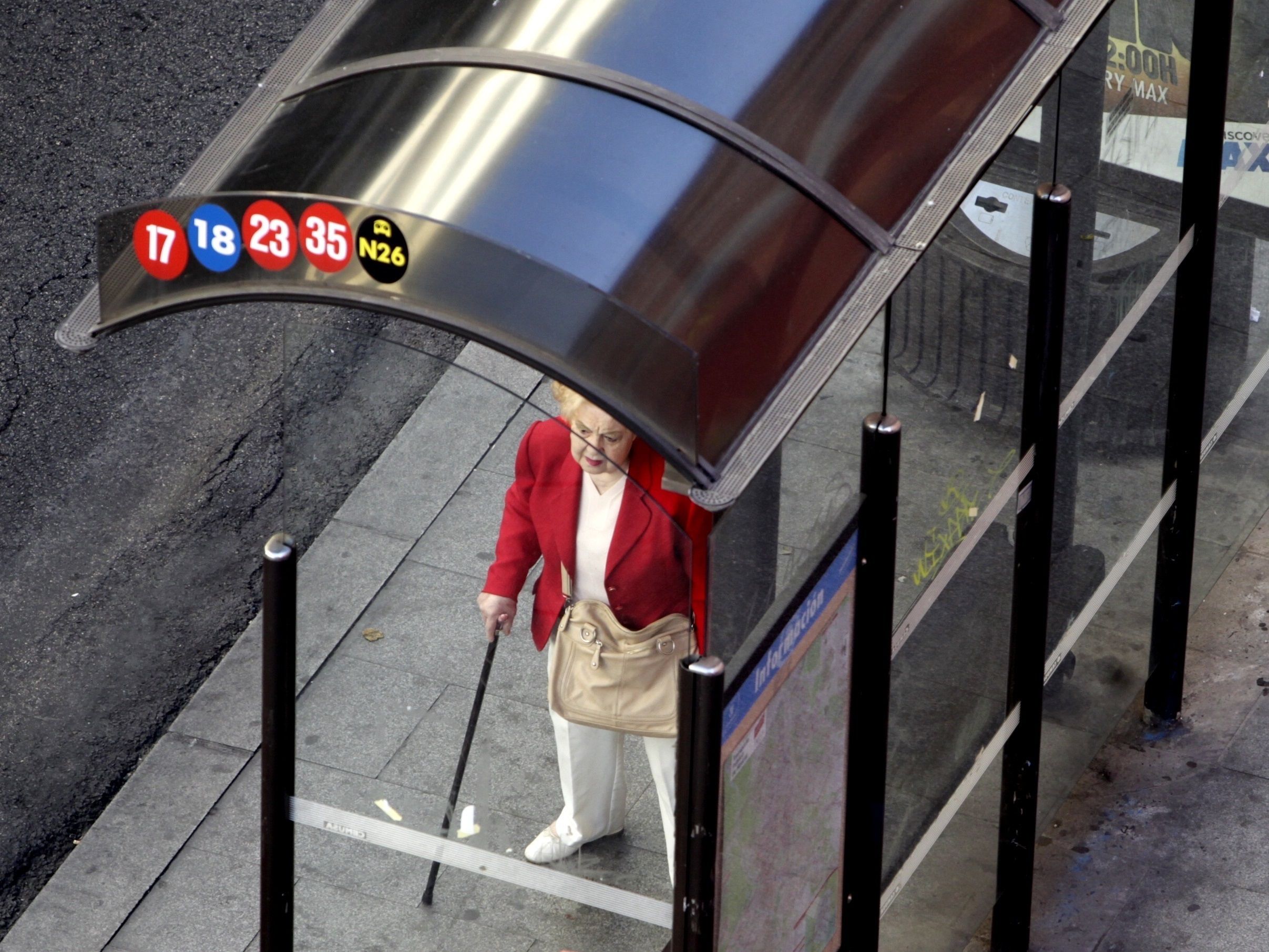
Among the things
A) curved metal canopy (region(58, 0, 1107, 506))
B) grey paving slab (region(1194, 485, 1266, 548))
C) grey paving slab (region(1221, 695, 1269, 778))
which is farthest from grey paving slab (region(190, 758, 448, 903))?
grey paving slab (region(1194, 485, 1266, 548))

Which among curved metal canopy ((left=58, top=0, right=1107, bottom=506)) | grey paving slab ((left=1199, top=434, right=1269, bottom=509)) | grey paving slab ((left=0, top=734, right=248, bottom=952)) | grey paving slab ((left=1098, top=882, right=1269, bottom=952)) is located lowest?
grey paving slab ((left=0, top=734, right=248, bottom=952))

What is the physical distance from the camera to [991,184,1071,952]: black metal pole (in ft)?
13.5

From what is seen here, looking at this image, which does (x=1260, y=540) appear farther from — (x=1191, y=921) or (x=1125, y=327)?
(x=1125, y=327)

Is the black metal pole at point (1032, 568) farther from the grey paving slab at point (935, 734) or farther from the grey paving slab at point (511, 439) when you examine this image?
the grey paving slab at point (511, 439)

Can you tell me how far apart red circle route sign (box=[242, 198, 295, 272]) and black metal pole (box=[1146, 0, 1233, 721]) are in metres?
2.93

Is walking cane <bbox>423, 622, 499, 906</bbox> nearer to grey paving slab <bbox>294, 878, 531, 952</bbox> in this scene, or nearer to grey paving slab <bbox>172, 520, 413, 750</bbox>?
grey paving slab <bbox>294, 878, 531, 952</bbox>

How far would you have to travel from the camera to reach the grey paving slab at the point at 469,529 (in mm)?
3268

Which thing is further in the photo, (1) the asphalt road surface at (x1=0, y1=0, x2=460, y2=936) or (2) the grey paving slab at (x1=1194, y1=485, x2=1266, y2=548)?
(2) the grey paving slab at (x1=1194, y1=485, x2=1266, y2=548)

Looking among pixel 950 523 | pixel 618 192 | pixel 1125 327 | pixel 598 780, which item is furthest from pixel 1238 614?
pixel 618 192

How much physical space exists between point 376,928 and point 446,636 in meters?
0.68

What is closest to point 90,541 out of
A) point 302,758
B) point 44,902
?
point 44,902

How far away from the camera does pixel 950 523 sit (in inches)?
161

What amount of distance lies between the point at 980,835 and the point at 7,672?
11.1 ft

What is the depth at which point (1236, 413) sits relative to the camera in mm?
6195
